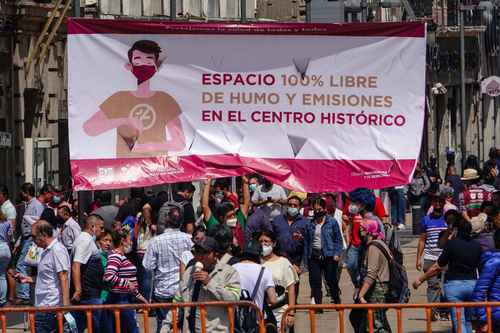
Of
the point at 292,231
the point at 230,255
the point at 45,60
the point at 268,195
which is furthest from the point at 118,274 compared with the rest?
the point at 45,60

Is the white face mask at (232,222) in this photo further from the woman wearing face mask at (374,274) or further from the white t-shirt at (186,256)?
the woman wearing face mask at (374,274)

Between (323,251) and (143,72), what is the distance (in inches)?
333

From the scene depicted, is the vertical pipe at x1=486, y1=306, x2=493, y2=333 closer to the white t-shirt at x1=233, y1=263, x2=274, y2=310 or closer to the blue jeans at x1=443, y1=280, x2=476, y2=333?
the white t-shirt at x1=233, y1=263, x2=274, y2=310

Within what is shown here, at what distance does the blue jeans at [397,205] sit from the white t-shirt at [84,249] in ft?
68.0

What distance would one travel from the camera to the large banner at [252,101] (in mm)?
14680

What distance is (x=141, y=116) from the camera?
14703 mm

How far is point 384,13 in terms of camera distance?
Answer: 64000 mm

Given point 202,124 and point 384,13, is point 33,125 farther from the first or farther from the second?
point 384,13

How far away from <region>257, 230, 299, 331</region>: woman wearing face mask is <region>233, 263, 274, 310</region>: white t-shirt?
45cm

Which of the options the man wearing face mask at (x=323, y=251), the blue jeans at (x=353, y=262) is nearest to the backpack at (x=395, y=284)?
the blue jeans at (x=353, y=262)

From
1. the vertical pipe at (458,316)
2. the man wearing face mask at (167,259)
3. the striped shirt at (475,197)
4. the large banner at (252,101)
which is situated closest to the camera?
the large banner at (252,101)

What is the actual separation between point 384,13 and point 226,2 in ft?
55.1

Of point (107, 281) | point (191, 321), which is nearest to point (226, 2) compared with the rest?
point (107, 281)

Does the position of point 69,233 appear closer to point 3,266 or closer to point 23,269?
point 23,269
